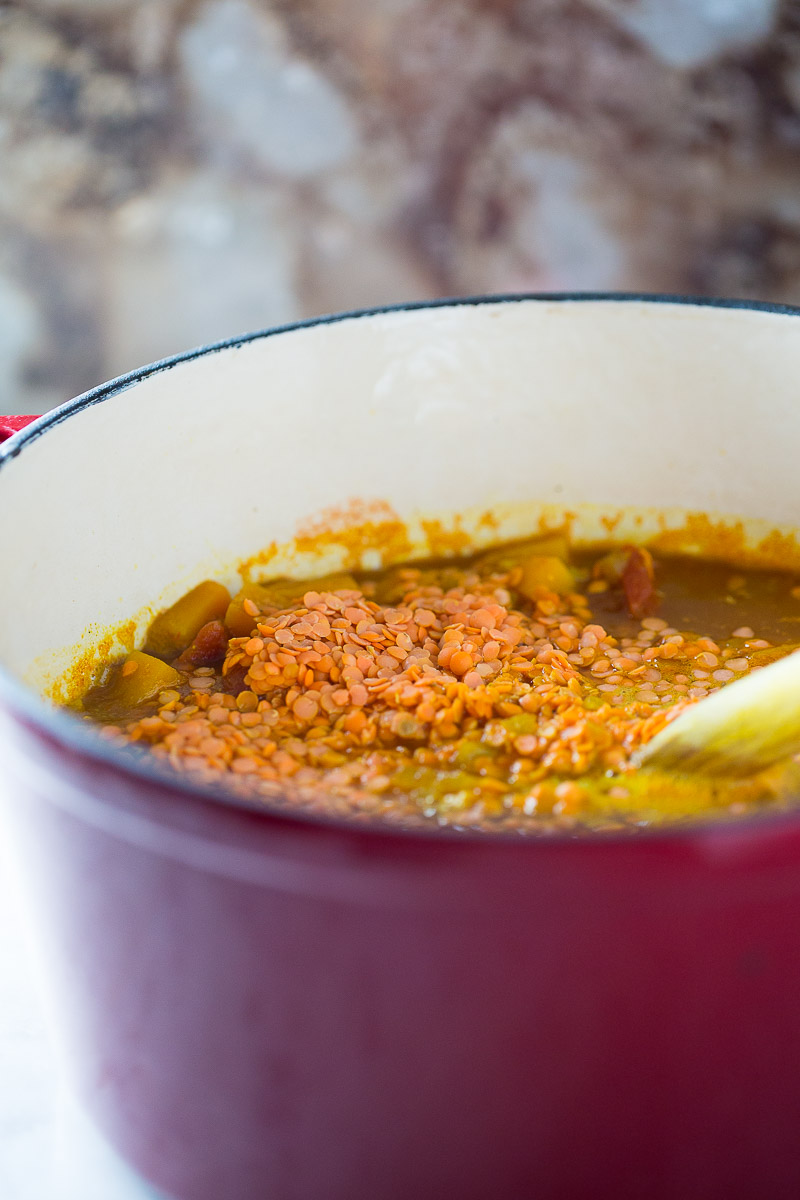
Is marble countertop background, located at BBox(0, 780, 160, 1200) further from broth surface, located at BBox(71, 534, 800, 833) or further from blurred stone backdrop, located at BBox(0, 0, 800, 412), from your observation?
blurred stone backdrop, located at BBox(0, 0, 800, 412)

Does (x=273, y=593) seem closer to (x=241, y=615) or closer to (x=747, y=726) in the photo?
(x=241, y=615)

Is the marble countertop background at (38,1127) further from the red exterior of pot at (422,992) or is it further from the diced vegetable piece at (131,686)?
the diced vegetable piece at (131,686)

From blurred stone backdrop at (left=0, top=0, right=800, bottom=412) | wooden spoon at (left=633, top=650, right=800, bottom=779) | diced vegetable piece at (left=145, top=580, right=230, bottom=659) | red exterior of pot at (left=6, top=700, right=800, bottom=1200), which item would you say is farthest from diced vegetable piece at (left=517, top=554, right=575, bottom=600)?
blurred stone backdrop at (left=0, top=0, right=800, bottom=412)

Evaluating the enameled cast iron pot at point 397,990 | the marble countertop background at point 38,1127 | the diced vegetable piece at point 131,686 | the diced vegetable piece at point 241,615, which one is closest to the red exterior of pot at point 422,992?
the enameled cast iron pot at point 397,990

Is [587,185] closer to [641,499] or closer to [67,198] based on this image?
[67,198]

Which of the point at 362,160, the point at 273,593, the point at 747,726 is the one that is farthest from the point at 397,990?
the point at 362,160

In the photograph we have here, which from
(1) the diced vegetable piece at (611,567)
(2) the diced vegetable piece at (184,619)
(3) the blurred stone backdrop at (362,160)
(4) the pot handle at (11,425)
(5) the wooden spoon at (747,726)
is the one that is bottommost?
(5) the wooden spoon at (747,726)
